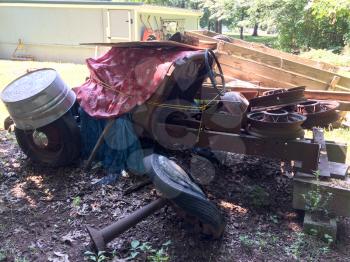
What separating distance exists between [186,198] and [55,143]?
2.42 metres

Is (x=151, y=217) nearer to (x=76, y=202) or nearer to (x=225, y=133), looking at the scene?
(x=76, y=202)

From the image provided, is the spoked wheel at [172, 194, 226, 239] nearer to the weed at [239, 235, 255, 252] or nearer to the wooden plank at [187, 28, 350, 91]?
the weed at [239, 235, 255, 252]

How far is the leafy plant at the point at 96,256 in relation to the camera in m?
2.97

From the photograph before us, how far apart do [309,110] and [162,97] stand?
1846 millimetres

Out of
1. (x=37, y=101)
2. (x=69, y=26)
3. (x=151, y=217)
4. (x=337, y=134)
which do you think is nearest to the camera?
(x=151, y=217)

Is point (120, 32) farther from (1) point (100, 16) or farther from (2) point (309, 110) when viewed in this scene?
(2) point (309, 110)

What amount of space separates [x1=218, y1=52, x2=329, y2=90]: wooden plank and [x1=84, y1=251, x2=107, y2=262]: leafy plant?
5876mm

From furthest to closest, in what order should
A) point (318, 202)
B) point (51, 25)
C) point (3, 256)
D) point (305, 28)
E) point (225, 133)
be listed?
1. point (305, 28)
2. point (51, 25)
3. point (225, 133)
4. point (318, 202)
5. point (3, 256)

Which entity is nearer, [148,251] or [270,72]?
[148,251]

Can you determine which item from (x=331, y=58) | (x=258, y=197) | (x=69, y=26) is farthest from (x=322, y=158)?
(x=69, y=26)

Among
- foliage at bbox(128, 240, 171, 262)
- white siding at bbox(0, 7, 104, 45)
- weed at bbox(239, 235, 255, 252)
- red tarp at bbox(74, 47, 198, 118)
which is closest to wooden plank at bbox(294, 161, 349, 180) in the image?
weed at bbox(239, 235, 255, 252)

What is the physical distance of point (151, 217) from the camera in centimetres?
376

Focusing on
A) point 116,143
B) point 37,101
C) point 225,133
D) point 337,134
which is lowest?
point 337,134

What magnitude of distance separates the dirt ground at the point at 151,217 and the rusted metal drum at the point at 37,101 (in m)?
0.75
